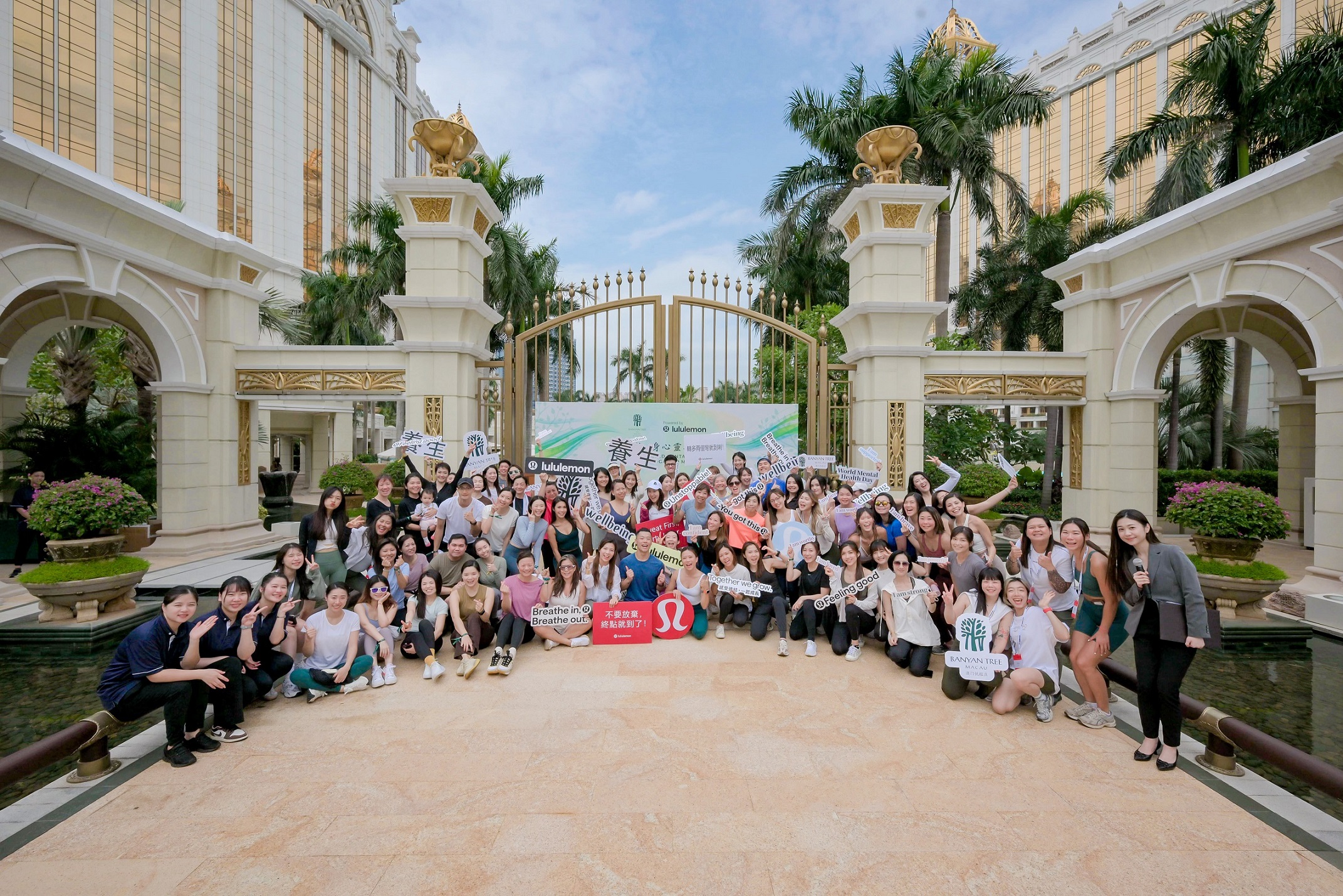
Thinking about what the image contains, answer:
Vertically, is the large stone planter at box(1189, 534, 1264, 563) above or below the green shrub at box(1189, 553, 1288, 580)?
above

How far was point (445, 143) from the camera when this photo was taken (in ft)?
29.4

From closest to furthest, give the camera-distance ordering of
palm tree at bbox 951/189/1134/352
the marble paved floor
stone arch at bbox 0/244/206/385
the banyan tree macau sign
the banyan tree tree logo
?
1. the marble paved floor
2. the banyan tree tree logo
3. stone arch at bbox 0/244/206/385
4. the banyan tree macau sign
5. palm tree at bbox 951/189/1134/352

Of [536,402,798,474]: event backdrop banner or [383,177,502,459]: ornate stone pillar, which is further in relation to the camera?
[536,402,798,474]: event backdrop banner

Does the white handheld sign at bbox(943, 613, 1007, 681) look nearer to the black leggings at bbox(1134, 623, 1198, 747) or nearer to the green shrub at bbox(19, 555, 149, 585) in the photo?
the black leggings at bbox(1134, 623, 1198, 747)

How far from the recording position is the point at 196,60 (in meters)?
24.4

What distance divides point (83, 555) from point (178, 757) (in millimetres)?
4191

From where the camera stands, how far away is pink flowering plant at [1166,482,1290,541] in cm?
629

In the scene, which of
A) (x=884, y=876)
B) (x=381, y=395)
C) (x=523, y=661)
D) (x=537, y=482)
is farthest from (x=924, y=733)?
(x=381, y=395)

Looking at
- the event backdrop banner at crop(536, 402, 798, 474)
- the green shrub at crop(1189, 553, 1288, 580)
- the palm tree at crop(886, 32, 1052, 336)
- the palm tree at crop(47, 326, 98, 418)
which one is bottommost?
the green shrub at crop(1189, 553, 1288, 580)

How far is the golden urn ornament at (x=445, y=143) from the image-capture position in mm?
8875

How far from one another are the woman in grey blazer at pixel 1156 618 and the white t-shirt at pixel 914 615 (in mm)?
1469

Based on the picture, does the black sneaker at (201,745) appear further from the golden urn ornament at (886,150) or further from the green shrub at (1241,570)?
the golden urn ornament at (886,150)

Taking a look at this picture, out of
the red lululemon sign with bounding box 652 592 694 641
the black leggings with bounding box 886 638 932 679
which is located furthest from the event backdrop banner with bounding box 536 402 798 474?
the black leggings with bounding box 886 638 932 679

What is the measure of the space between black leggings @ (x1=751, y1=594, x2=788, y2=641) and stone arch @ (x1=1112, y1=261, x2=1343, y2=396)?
6.62m
